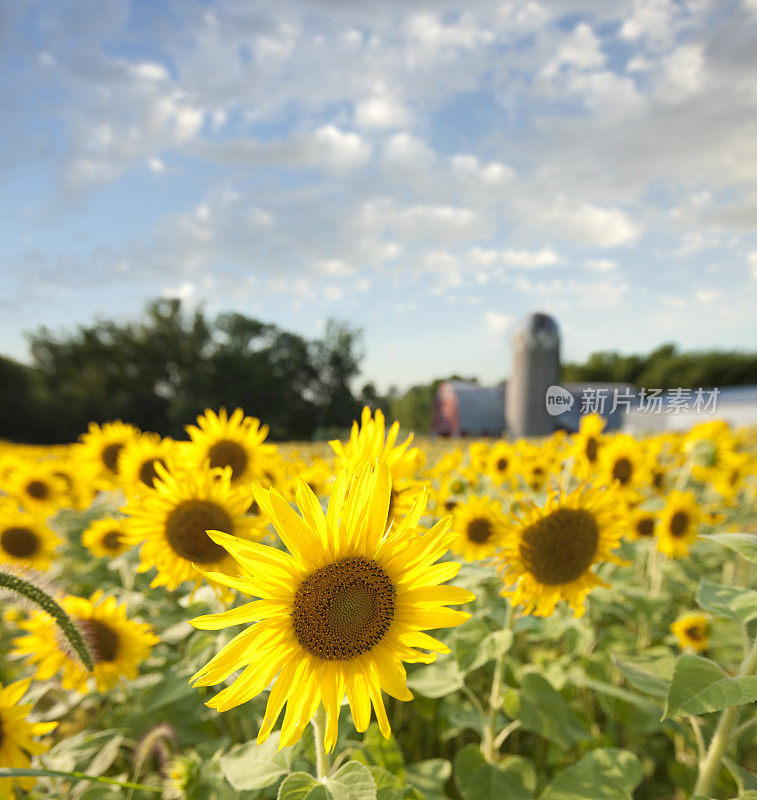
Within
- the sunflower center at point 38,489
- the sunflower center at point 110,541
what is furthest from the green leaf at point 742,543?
the sunflower center at point 38,489

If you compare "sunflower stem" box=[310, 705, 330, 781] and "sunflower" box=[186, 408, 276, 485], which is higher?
"sunflower" box=[186, 408, 276, 485]

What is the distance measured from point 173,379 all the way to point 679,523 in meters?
30.9

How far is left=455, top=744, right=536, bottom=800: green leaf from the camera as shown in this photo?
167 centimetres

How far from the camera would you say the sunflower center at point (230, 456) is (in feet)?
7.33

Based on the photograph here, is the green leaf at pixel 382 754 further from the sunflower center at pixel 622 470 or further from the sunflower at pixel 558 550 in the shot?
the sunflower center at pixel 622 470

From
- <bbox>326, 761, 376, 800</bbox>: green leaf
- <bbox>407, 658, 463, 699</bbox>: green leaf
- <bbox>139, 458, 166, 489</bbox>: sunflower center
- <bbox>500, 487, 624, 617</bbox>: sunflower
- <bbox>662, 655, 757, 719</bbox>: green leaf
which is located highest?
<bbox>139, 458, 166, 489</bbox>: sunflower center

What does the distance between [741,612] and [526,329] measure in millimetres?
15583

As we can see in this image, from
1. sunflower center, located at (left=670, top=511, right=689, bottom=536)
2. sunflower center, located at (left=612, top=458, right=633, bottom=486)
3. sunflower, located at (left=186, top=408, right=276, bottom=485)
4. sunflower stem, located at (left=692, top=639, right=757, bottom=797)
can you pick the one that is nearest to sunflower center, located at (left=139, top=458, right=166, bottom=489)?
sunflower, located at (left=186, top=408, right=276, bottom=485)

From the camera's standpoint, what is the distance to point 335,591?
1.03 meters

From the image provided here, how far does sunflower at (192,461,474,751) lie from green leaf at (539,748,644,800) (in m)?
0.95

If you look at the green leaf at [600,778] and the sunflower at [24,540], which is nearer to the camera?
the green leaf at [600,778]

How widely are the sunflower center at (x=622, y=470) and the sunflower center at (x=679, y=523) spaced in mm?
307

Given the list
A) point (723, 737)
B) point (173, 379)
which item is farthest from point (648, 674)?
point (173, 379)

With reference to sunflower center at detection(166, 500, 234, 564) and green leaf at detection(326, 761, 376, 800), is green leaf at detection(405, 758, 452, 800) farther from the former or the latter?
sunflower center at detection(166, 500, 234, 564)
